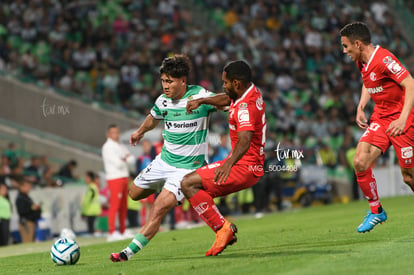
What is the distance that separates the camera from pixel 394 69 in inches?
399

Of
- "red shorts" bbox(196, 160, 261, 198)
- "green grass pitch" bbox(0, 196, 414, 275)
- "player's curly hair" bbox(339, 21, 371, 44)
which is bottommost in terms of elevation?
"green grass pitch" bbox(0, 196, 414, 275)

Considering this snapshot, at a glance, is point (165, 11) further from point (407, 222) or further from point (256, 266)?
point (256, 266)

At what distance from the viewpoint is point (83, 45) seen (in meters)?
28.0

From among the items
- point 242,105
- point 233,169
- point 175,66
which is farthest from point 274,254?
point 175,66

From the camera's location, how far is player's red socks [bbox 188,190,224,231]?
976cm

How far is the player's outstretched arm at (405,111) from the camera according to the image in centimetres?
972

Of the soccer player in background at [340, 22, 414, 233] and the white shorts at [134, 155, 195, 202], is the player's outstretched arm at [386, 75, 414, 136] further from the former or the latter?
the white shorts at [134, 155, 195, 202]

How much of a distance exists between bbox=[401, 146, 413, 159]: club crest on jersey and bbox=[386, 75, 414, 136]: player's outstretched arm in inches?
19.1

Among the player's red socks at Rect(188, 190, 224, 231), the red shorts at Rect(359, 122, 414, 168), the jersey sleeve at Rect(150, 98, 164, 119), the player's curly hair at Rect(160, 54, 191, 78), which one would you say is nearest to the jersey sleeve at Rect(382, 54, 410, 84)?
the red shorts at Rect(359, 122, 414, 168)

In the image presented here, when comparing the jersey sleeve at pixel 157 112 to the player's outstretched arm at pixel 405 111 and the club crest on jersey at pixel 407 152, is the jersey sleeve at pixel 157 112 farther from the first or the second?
the club crest on jersey at pixel 407 152

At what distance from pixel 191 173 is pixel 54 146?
47.2ft

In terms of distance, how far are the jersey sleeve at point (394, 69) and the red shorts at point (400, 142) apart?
0.66 metres

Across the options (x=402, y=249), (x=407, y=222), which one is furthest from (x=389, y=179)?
(x=402, y=249)

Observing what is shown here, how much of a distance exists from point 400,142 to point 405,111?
0.65 m
